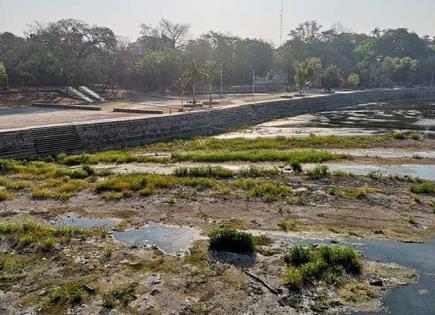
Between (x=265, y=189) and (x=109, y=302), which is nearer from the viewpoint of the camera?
(x=109, y=302)

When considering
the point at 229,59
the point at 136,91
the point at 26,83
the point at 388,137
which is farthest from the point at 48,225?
the point at 229,59

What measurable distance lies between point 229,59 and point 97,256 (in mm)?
90491

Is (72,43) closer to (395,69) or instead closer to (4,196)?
(4,196)

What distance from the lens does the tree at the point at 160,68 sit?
75.3 metres

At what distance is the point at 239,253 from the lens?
47.0 feet

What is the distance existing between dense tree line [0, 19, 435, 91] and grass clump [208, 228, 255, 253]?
4494cm

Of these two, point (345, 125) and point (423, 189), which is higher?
point (423, 189)

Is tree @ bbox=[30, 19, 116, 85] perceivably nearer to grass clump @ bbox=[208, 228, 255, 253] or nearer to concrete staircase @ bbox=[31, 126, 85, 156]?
concrete staircase @ bbox=[31, 126, 85, 156]

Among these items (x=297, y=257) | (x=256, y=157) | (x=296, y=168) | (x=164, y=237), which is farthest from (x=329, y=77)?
(x=297, y=257)

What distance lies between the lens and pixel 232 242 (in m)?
14.4

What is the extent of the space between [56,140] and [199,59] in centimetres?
6276

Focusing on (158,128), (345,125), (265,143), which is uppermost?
(158,128)

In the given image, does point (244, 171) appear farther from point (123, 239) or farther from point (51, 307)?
point (51, 307)

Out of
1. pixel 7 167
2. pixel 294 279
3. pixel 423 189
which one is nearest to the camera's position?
pixel 294 279
